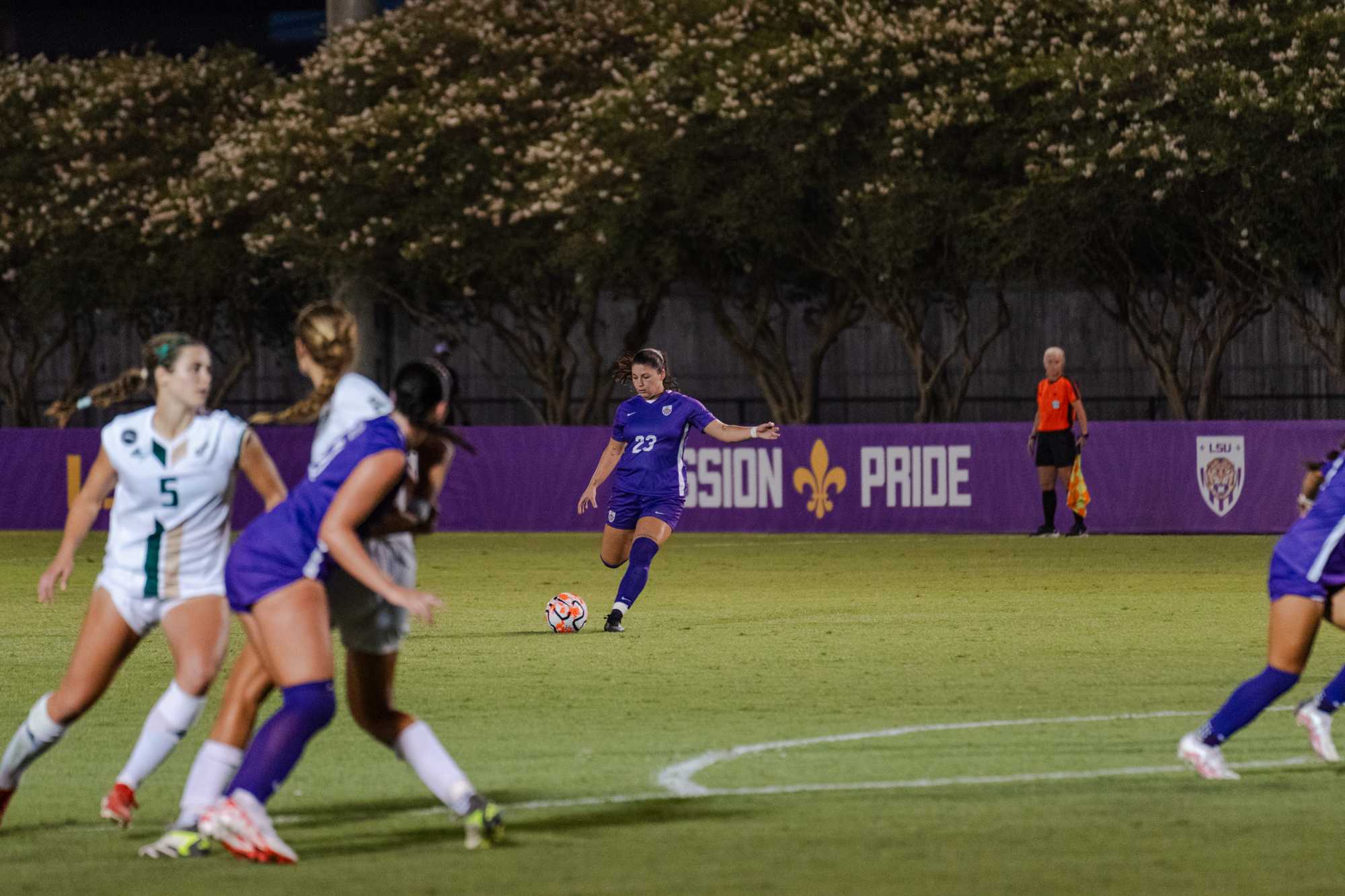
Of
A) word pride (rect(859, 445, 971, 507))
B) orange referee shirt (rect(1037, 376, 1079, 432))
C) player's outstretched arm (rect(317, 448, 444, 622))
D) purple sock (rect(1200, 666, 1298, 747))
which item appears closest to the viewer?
player's outstretched arm (rect(317, 448, 444, 622))

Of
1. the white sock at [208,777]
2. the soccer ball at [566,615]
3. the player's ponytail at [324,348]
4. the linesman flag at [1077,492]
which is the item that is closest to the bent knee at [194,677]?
the white sock at [208,777]

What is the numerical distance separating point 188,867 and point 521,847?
1.07 metres

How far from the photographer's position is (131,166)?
121 ft

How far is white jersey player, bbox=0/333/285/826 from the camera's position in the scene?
25.5ft

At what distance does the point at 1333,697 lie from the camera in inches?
367

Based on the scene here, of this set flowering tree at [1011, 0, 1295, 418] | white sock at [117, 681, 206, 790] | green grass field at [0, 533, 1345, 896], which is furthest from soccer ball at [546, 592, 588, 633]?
flowering tree at [1011, 0, 1295, 418]

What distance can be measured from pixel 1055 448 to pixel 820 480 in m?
3.63

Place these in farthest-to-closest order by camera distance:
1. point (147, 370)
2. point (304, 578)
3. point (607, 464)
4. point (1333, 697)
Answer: point (607, 464) < point (1333, 697) < point (147, 370) < point (304, 578)

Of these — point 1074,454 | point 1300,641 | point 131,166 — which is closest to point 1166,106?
point 1074,454

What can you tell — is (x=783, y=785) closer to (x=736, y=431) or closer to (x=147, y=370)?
(x=147, y=370)

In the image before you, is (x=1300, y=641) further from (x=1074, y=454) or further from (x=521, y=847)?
(x=1074, y=454)

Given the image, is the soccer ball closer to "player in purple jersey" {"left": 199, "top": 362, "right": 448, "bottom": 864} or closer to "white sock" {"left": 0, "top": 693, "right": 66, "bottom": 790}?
"white sock" {"left": 0, "top": 693, "right": 66, "bottom": 790}

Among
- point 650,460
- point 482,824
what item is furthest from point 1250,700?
point 650,460

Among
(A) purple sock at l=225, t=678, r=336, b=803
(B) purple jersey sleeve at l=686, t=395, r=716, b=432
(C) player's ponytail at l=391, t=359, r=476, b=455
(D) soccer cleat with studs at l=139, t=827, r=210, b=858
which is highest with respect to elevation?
(C) player's ponytail at l=391, t=359, r=476, b=455
